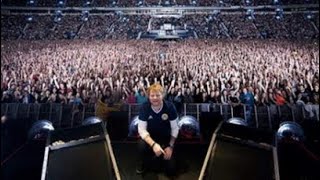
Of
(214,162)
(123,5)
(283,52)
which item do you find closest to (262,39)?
(283,52)

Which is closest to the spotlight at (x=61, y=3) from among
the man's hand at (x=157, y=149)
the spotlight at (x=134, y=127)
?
the spotlight at (x=134, y=127)

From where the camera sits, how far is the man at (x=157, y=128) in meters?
3.56

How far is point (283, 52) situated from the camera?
5.15 m

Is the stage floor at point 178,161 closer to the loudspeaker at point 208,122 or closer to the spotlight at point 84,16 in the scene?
the loudspeaker at point 208,122

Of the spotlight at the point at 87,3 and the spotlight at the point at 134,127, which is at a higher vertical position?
the spotlight at the point at 87,3

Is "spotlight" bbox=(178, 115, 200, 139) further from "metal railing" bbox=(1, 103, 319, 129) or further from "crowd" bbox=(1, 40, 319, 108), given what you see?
"crowd" bbox=(1, 40, 319, 108)

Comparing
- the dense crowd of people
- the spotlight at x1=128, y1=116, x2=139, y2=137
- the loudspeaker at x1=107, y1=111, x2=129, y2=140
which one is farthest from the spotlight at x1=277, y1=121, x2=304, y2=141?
the loudspeaker at x1=107, y1=111, x2=129, y2=140

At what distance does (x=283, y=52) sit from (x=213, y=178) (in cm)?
259

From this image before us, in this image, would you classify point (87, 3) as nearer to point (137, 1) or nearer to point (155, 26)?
point (137, 1)

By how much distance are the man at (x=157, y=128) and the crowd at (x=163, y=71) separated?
134 centimetres

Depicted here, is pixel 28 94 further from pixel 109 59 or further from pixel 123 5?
pixel 123 5

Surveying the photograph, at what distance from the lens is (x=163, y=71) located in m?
5.14

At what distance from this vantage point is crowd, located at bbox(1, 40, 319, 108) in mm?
5066

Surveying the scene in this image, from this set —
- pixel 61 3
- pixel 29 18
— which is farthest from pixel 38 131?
pixel 61 3
